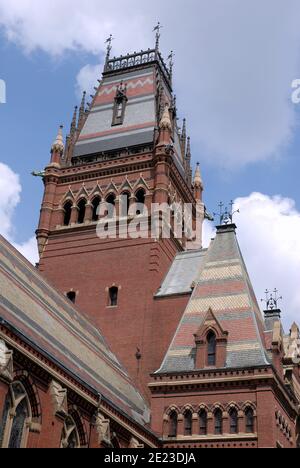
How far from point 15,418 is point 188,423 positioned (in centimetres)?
1319

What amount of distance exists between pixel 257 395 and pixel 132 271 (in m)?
15.6

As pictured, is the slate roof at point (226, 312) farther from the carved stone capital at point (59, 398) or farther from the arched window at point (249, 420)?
the carved stone capital at point (59, 398)

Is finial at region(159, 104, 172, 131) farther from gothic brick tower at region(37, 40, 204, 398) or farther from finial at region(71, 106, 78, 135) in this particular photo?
finial at region(71, 106, 78, 135)

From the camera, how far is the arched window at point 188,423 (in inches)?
1479

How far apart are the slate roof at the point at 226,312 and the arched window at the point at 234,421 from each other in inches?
98.5

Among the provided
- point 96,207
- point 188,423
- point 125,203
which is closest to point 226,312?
point 188,423

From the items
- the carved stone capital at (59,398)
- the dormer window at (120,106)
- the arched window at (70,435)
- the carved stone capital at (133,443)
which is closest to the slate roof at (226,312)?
the carved stone capital at (133,443)

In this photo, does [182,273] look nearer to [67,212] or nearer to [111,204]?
[111,204]

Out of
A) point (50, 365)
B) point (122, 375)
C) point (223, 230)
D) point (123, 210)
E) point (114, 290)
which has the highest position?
point (123, 210)

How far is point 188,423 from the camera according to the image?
125ft

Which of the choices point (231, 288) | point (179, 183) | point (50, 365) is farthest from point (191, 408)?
point (179, 183)

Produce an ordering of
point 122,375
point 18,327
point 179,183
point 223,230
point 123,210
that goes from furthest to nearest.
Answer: point 179,183, point 123,210, point 223,230, point 122,375, point 18,327
